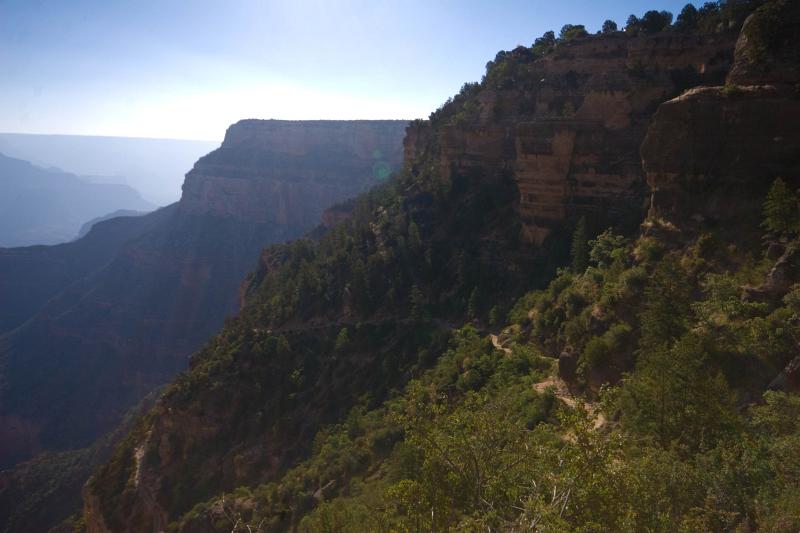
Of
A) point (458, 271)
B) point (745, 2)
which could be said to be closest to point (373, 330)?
point (458, 271)

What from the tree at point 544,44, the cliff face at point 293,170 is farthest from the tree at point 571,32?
the cliff face at point 293,170

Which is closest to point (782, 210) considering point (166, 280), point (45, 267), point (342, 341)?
point (342, 341)

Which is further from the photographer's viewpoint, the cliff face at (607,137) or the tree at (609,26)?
the tree at (609,26)

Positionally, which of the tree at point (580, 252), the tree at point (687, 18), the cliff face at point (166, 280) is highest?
the tree at point (687, 18)

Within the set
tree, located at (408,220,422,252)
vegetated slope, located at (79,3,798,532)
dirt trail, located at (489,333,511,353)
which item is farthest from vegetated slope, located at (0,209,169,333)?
dirt trail, located at (489,333,511,353)

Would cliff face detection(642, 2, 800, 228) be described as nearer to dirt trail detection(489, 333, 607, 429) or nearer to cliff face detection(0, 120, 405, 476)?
dirt trail detection(489, 333, 607, 429)

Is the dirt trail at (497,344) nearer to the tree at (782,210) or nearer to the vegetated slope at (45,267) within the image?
the tree at (782,210)

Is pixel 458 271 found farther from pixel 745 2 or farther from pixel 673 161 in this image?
pixel 745 2

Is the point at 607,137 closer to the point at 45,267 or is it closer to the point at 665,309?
the point at 665,309
